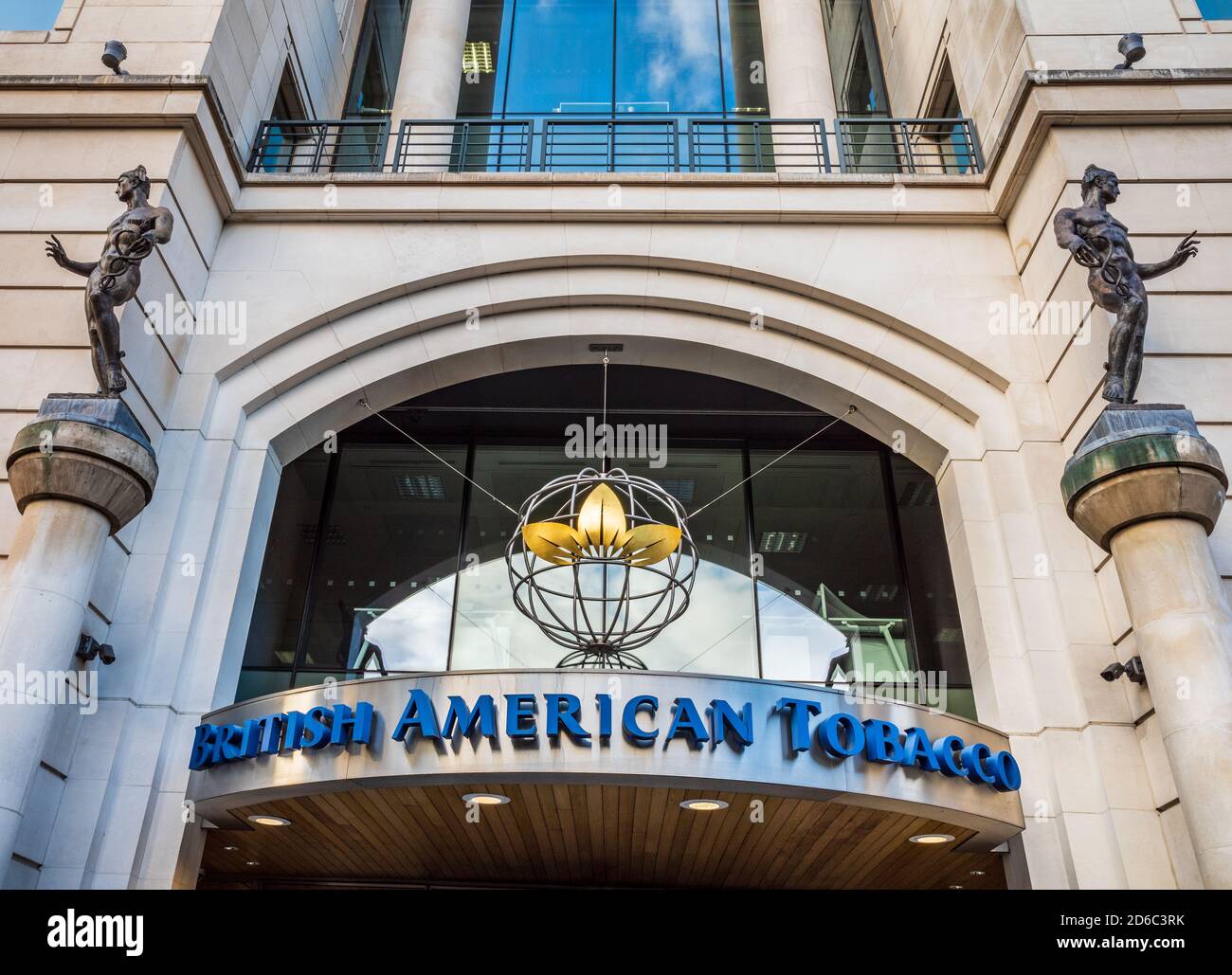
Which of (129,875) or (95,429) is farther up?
(95,429)

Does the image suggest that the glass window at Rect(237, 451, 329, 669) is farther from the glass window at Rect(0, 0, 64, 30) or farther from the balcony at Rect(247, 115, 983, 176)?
the glass window at Rect(0, 0, 64, 30)

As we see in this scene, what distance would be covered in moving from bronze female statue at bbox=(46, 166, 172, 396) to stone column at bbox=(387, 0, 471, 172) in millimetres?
8012

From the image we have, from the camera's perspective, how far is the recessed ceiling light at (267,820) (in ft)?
34.7

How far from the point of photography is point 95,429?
9.90 meters

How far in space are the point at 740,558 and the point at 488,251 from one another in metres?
6.24

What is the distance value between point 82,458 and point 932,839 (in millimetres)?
9827

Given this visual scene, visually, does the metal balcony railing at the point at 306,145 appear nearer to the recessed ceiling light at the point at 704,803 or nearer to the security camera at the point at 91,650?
the security camera at the point at 91,650

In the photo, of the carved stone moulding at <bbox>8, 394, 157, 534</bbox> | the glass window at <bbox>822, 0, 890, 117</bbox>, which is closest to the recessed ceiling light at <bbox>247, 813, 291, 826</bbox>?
the carved stone moulding at <bbox>8, 394, 157, 534</bbox>

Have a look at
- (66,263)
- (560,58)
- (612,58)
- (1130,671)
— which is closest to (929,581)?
(1130,671)

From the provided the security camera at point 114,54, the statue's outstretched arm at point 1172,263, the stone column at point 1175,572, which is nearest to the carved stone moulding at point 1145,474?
the stone column at point 1175,572

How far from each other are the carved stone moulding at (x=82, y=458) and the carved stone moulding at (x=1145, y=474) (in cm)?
980

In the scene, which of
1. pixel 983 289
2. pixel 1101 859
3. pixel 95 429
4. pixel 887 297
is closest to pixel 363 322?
pixel 95 429
